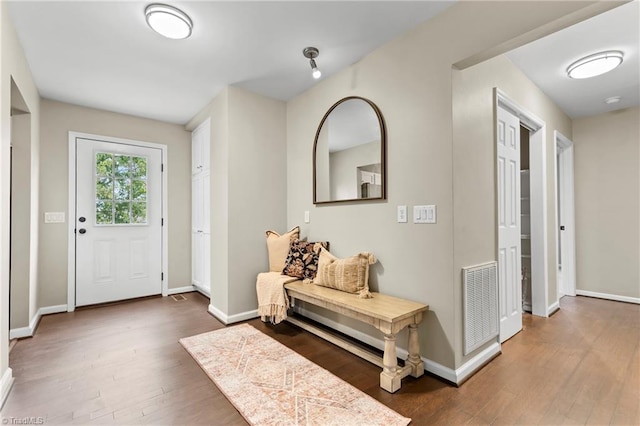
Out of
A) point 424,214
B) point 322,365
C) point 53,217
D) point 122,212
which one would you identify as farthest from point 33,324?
point 424,214

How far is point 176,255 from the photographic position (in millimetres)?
4414

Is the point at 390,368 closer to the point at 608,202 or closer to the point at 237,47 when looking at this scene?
the point at 237,47

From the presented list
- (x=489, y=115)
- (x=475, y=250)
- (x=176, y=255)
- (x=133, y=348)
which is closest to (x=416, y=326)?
(x=475, y=250)

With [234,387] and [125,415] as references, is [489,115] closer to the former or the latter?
[234,387]

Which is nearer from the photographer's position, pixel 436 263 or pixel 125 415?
pixel 125 415

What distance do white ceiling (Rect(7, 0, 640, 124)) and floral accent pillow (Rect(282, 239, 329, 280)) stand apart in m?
1.67

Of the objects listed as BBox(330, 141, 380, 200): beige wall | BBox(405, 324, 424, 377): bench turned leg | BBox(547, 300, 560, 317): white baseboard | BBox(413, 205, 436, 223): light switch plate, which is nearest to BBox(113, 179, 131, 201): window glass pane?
BBox(330, 141, 380, 200): beige wall

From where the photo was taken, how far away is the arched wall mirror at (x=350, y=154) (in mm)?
2469

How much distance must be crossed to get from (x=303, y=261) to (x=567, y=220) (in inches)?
153

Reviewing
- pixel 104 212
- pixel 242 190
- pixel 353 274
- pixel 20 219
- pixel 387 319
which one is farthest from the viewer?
pixel 104 212

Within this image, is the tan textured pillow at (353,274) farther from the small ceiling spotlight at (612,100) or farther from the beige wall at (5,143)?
the small ceiling spotlight at (612,100)

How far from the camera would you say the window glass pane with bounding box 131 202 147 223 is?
4070 mm

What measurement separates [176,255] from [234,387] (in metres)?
2.99

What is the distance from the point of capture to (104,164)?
390cm
